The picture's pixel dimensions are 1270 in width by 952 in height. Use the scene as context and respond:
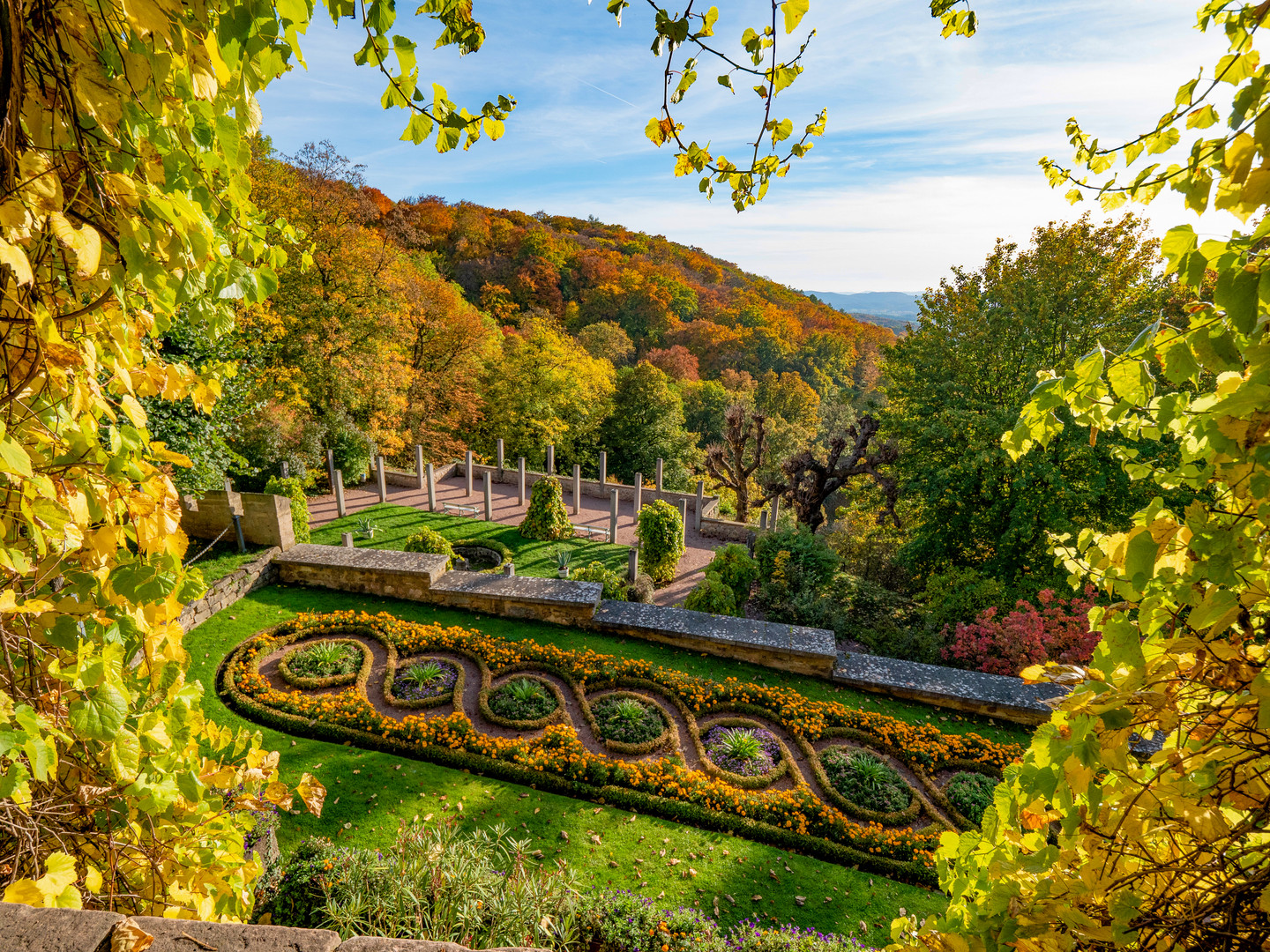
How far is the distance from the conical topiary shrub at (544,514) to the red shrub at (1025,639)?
827 cm

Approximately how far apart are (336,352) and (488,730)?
48.5 ft

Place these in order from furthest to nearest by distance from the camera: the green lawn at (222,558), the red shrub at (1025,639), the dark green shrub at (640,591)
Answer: the dark green shrub at (640,591) < the green lawn at (222,558) < the red shrub at (1025,639)

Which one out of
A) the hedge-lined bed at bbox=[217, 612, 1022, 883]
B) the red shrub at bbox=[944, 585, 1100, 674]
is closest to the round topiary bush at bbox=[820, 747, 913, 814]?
the hedge-lined bed at bbox=[217, 612, 1022, 883]

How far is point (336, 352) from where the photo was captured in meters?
18.4

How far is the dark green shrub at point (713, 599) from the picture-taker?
34.9ft

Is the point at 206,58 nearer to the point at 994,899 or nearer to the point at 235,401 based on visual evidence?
the point at 994,899

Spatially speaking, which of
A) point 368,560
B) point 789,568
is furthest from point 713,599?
point 368,560

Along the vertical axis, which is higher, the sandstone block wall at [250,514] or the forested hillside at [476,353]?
the forested hillside at [476,353]

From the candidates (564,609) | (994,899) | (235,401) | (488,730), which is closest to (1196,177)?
(994,899)

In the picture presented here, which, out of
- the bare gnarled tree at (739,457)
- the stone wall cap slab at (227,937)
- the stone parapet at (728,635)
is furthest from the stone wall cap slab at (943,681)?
the bare gnarled tree at (739,457)

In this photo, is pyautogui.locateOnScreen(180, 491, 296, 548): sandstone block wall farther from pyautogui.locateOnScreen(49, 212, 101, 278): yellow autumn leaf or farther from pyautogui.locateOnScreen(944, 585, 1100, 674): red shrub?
pyautogui.locateOnScreen(944, 585, 1100, 674): red shrub

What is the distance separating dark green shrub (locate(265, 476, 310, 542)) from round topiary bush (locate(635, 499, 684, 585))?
22.4ft

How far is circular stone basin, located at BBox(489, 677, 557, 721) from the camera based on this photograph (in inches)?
300

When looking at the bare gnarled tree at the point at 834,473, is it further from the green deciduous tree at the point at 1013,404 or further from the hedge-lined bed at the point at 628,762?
the hedge-lined bed at the point at 628,762
